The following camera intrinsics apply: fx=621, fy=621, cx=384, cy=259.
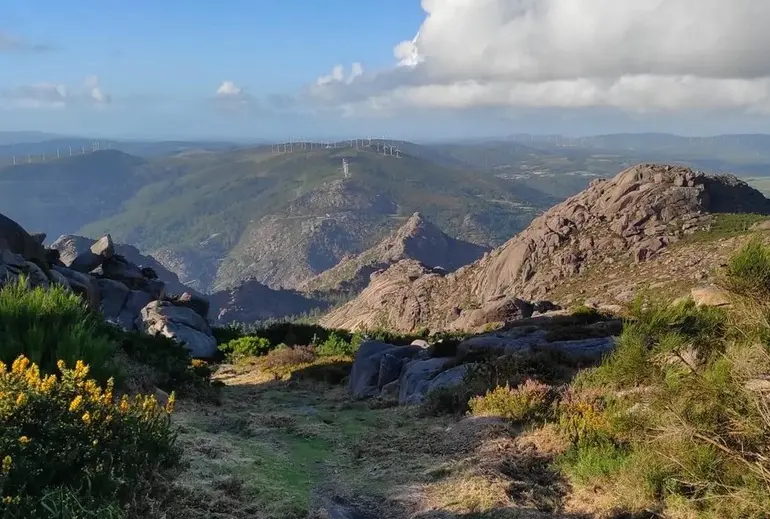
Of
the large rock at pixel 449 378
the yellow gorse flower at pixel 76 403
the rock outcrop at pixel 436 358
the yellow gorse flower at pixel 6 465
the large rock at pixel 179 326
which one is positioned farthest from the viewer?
the large rock at pixel 179 326

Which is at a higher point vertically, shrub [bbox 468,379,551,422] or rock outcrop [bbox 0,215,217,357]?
shrub [bbox 468,379,551,422]

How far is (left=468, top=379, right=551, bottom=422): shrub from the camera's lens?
438 inches

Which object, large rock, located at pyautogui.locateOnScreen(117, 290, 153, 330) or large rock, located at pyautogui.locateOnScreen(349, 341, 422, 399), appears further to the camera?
large rock, located at pyautogui.locateOnScreen(117, 290, 153, 330)

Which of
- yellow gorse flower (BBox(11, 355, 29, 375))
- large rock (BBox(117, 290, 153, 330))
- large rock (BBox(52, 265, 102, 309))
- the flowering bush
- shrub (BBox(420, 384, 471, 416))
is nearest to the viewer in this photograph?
the flowering bush

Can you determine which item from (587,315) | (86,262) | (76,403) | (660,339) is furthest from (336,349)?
(86,262)

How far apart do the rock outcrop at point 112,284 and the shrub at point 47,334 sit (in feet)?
52.1

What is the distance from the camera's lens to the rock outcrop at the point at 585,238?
72.8 m

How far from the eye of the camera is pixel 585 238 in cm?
7744

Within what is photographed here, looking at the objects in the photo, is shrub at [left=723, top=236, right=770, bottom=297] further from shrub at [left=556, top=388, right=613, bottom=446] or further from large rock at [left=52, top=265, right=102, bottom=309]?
large rock at [left=52, top=265, right=102, bottom=309]

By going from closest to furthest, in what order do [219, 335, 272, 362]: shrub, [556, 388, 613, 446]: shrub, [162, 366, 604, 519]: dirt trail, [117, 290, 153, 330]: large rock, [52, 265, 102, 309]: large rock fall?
[162, 366, 604, 519]: dirt trail → [556, 388, 613, 446]: shrub → [219, 335, 272, 362]: shrub → [52, 265, 102, 309]: large rock → [117, 290, 153, 330]: large rock

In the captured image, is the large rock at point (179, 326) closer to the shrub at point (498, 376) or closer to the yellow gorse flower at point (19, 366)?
the shrub at point (498, 376)

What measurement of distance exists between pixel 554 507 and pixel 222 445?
5.03m

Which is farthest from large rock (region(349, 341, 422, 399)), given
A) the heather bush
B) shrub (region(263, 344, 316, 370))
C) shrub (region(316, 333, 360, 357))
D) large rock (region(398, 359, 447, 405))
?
the heather bush

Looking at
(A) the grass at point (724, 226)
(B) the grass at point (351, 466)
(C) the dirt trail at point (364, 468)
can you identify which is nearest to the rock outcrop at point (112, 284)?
(B) the grass at point (351, 466)
